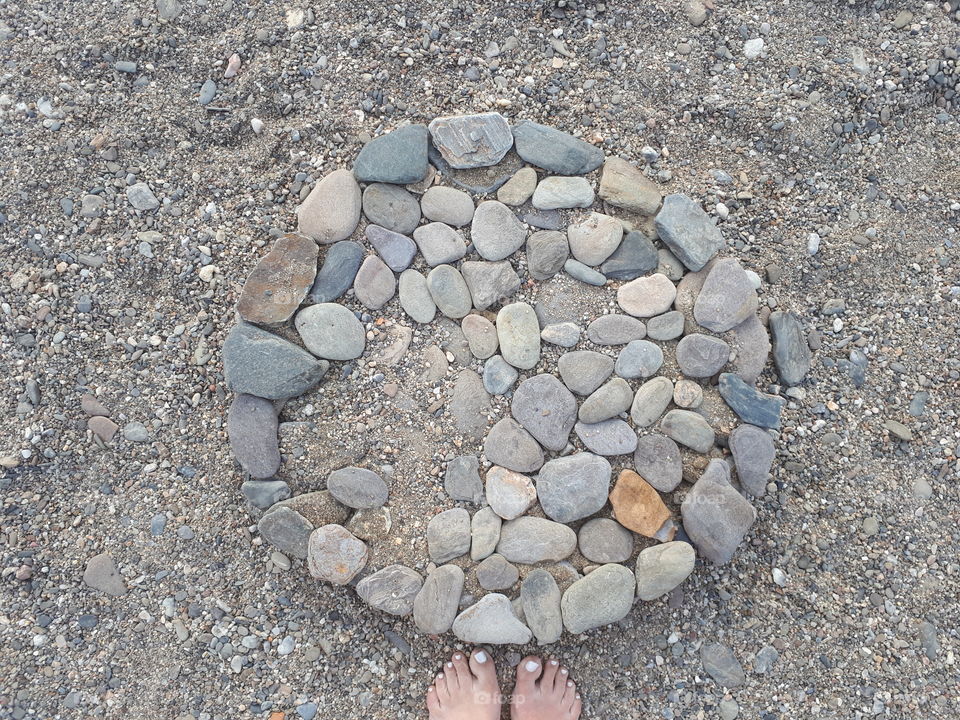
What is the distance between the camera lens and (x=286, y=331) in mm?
1697

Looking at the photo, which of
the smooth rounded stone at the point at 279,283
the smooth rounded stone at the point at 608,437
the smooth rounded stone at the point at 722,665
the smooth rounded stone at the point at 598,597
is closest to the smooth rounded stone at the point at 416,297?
the smooth rounded stone at the point at 279,283

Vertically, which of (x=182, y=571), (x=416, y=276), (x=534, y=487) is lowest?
(x=182, y=571)

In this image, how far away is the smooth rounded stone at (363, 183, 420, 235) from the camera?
5.66ft

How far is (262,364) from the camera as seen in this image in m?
1.64

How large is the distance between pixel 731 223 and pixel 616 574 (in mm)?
960

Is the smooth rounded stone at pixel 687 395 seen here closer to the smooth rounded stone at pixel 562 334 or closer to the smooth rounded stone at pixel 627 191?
the smooth rounded stone at pixel 562 334

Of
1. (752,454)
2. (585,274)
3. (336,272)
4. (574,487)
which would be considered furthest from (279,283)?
(752,454)

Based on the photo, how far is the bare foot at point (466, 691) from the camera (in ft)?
5.49

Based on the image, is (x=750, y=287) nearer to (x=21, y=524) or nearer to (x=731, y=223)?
(x=731, y=223)

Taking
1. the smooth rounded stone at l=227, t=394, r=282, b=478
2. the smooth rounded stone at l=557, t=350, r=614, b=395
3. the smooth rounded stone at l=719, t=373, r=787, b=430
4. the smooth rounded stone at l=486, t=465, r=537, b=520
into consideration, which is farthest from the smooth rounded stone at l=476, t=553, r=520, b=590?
the smooth rounded stone at l=719, t=373, r=787, b=430

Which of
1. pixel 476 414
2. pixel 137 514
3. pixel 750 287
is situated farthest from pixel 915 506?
pixel 137 514

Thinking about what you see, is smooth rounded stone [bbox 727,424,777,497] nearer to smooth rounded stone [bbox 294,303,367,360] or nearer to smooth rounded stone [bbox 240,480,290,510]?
smooth rounded stone [bbox 294,303,367,360]

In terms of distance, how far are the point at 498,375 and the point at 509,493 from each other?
0.95 feet

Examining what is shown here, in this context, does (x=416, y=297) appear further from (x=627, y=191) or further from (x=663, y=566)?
(x=663, y=566)
